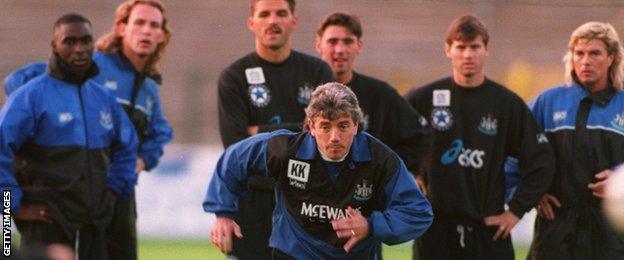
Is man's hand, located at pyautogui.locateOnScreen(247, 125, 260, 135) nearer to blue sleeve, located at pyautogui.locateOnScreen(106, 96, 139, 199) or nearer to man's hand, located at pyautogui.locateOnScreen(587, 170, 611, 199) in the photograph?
blue sleeve, located at pyautogui.locateOnScreen(106, 96, 139, 199)

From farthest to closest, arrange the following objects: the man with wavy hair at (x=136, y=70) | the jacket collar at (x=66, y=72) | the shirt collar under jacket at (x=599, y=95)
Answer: the man with wavy hair at (x=136, y=70)
the shirt collar under jacket at (x=599, y=95)
the jacket collar at (x=66, y=72)

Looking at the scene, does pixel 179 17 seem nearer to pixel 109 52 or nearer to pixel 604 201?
pixel 109 52

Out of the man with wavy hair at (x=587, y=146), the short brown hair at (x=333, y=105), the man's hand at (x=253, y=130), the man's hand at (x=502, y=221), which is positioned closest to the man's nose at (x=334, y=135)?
the short brown hair at (x=333, y=105)

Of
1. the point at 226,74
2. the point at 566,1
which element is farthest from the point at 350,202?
the point at 566,1

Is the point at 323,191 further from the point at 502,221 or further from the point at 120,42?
the point at 120,42

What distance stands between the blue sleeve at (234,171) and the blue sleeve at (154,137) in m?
2.71

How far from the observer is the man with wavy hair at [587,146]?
346 inches

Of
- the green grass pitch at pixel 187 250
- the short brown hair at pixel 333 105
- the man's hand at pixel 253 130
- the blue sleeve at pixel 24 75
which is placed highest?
the blue sleeve at pixel 24 75

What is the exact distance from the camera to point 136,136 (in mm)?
8984

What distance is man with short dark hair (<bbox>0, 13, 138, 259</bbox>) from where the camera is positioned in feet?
26.9

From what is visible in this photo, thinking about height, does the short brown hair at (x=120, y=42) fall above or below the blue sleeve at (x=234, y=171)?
above

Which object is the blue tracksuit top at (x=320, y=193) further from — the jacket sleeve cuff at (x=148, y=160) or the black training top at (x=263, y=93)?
the jacket sleeve cuff at (x=148, y=160)

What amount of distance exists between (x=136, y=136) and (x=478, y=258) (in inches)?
92.6

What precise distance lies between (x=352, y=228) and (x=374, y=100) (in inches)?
91.1
